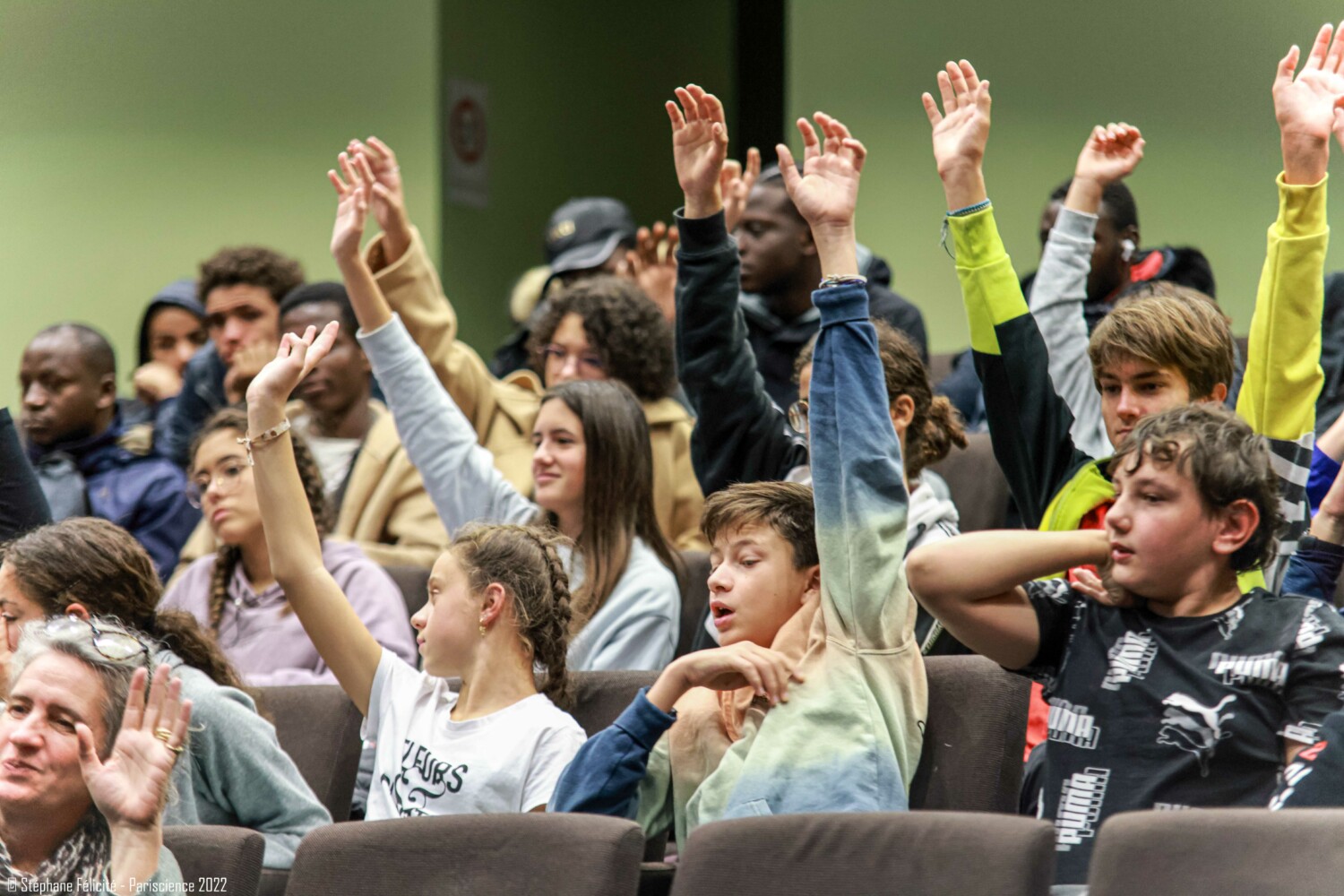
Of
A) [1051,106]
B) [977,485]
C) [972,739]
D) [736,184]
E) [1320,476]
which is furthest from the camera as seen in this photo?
[1051,106]

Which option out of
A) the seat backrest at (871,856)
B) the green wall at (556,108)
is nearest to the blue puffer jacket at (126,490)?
the green wall at (556,108)

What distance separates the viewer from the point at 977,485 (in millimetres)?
3639

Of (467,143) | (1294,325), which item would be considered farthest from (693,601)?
(467,143)

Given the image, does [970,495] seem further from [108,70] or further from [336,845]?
[108,70]

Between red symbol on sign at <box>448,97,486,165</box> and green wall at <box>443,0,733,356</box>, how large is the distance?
81 millimetres

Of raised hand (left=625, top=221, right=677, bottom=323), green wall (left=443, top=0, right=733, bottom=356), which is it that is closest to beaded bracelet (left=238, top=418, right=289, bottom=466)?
raised hand (left=625, top=221, right=677, bottom=323)

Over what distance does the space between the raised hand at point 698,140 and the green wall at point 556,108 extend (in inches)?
143

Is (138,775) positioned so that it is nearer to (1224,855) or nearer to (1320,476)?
(1224,855)

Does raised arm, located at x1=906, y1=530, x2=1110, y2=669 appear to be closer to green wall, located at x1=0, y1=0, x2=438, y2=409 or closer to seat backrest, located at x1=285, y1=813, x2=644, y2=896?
seat backrest, located at x1=285, y1=813, x2=644, y2=896

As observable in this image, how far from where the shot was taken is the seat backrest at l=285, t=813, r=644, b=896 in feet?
5.72

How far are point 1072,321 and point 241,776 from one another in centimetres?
162

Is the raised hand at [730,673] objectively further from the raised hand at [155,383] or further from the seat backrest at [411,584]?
the raised hand at [155,383]

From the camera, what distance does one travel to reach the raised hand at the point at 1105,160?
2.87m

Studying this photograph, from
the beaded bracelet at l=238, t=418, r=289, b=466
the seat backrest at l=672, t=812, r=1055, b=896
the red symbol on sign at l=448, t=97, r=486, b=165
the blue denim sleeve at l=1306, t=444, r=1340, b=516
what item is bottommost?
the seat backrest at l=672, t=812, r=1055, b=896
